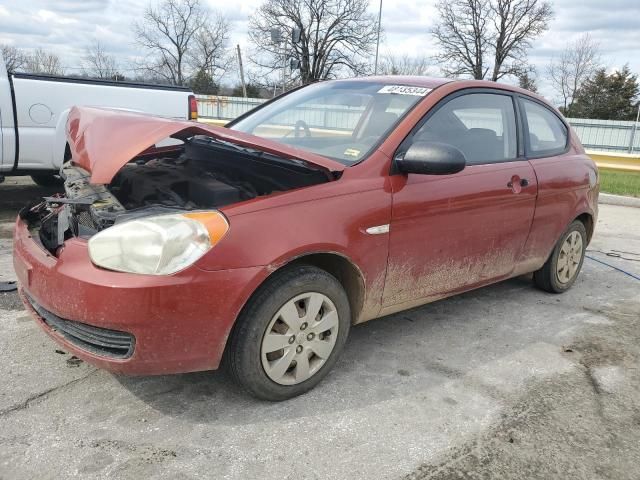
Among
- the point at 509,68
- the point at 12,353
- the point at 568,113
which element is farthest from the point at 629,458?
the point at 568,113

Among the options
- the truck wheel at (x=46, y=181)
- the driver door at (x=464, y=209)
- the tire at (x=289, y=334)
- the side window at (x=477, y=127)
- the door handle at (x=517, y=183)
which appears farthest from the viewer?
the truck wheel at (x=46, y=181)

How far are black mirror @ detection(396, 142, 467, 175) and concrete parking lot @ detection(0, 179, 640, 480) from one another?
1.12 meters

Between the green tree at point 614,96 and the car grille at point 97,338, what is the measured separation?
183 ft

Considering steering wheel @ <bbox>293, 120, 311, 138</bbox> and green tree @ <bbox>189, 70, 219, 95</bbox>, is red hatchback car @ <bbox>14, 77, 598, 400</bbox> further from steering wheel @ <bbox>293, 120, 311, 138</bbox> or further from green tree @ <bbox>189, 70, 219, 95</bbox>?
green tree @ <bbox>189, 70, 219, 95</bbox>

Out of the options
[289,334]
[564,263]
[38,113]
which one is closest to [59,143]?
[38,113]

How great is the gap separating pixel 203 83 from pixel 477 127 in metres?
51.0

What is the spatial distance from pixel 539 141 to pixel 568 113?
2101 inches

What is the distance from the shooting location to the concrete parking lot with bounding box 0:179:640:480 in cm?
229

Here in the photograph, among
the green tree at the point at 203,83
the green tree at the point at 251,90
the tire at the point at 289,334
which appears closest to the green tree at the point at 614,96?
the green tree at the point at 251,90

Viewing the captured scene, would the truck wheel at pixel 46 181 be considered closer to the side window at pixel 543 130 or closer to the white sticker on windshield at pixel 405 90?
the white sticker on windshield at pixel 405 90

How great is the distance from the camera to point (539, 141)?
Answer: 421cm

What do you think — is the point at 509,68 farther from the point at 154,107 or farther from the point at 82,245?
the point at 82,245

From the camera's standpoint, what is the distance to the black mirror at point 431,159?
2.93 metres

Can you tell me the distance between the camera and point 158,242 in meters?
2.30
